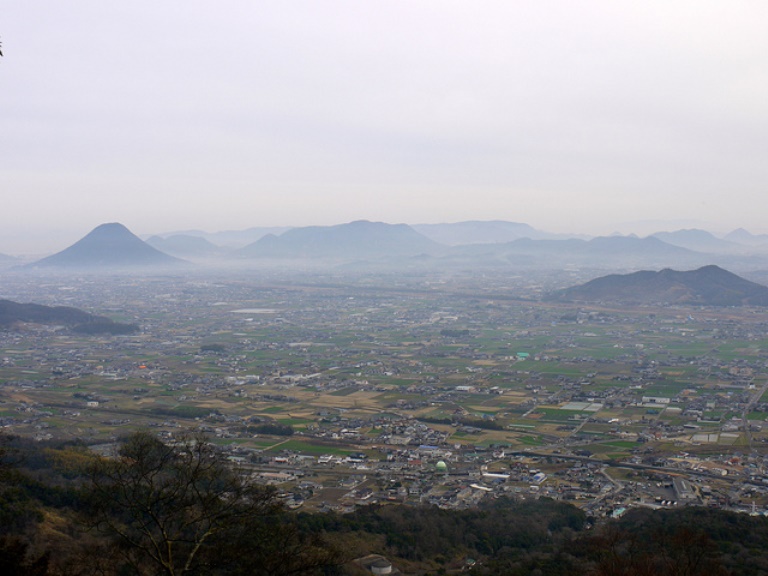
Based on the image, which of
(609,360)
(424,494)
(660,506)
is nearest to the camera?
(660,506)

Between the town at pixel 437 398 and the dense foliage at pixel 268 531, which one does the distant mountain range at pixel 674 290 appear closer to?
the town at pixel 437 398

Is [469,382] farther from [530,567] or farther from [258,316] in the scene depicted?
[258,316]

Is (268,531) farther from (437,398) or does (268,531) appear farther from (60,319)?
(60,319)

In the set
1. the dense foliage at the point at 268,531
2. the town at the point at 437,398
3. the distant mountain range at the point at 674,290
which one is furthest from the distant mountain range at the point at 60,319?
the distant mountain range at the point at 674,290

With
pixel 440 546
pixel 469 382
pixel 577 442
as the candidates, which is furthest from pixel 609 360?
pixel 440 546

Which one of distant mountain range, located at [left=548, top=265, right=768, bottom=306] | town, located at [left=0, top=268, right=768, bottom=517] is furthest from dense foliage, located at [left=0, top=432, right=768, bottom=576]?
distant mountain range, located at [left=548, top=265, right=768, bottom=306]

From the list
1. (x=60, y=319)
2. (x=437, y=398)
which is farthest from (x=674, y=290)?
(x=60, y=319)
